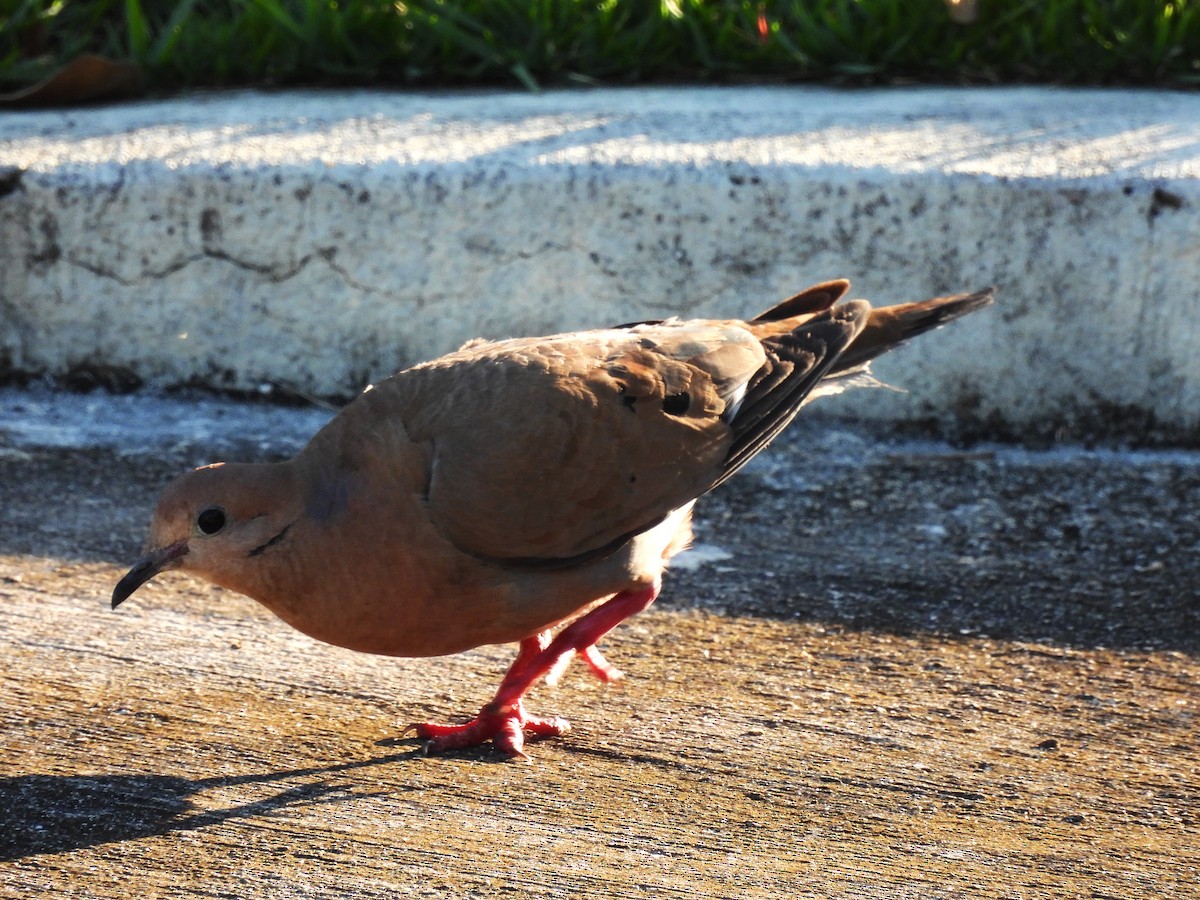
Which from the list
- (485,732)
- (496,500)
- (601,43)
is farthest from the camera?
(601,43)

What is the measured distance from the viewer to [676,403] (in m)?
3.19

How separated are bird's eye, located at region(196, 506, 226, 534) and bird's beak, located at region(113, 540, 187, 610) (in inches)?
1.8

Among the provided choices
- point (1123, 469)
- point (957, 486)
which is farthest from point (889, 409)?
point (1123, 469)

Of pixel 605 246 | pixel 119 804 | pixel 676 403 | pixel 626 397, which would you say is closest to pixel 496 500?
pixel 626 397

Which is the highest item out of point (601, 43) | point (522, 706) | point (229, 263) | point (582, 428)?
point (601, 43)

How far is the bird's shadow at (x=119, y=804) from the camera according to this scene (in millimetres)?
2596

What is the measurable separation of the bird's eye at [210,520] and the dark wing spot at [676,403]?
944 millimetres

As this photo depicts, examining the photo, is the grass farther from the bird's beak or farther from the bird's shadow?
the bird's shadow

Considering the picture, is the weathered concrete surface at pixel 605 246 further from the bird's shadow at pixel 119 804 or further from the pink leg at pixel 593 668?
the bird's shadow at pixel 119 804

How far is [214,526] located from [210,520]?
1cm

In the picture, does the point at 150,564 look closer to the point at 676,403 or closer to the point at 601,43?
the point at 676,403

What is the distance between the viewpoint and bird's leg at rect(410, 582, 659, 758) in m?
2.99

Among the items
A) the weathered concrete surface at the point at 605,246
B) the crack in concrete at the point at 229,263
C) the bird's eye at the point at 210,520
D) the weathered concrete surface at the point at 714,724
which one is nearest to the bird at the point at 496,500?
the bird's eye at the point at 210,520

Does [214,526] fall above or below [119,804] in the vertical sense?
above
